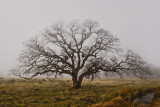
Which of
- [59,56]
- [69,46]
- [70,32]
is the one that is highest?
[70,32]

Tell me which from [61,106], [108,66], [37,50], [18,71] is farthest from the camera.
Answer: [108,66]

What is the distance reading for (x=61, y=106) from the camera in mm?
11227

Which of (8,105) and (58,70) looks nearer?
(8,105)

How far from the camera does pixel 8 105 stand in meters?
11.5

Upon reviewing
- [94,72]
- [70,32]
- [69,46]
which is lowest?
[94,72]

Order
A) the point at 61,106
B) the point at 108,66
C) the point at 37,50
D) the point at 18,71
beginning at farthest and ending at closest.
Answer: the point at 108,66 → the point at 37,50 → the point at 18,71 → the point at 61,106

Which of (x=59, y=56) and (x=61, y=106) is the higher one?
(x=59, y=56)

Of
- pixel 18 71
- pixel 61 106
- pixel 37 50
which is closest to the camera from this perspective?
pixel 61 106

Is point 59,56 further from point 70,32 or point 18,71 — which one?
point 18,71

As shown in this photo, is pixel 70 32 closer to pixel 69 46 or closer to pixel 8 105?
pixel 69 46

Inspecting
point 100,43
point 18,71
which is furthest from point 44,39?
point 100,43

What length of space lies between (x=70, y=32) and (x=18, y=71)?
9.30 meters

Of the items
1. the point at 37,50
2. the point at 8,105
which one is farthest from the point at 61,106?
the point at 37,50

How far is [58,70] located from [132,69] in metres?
10.4
